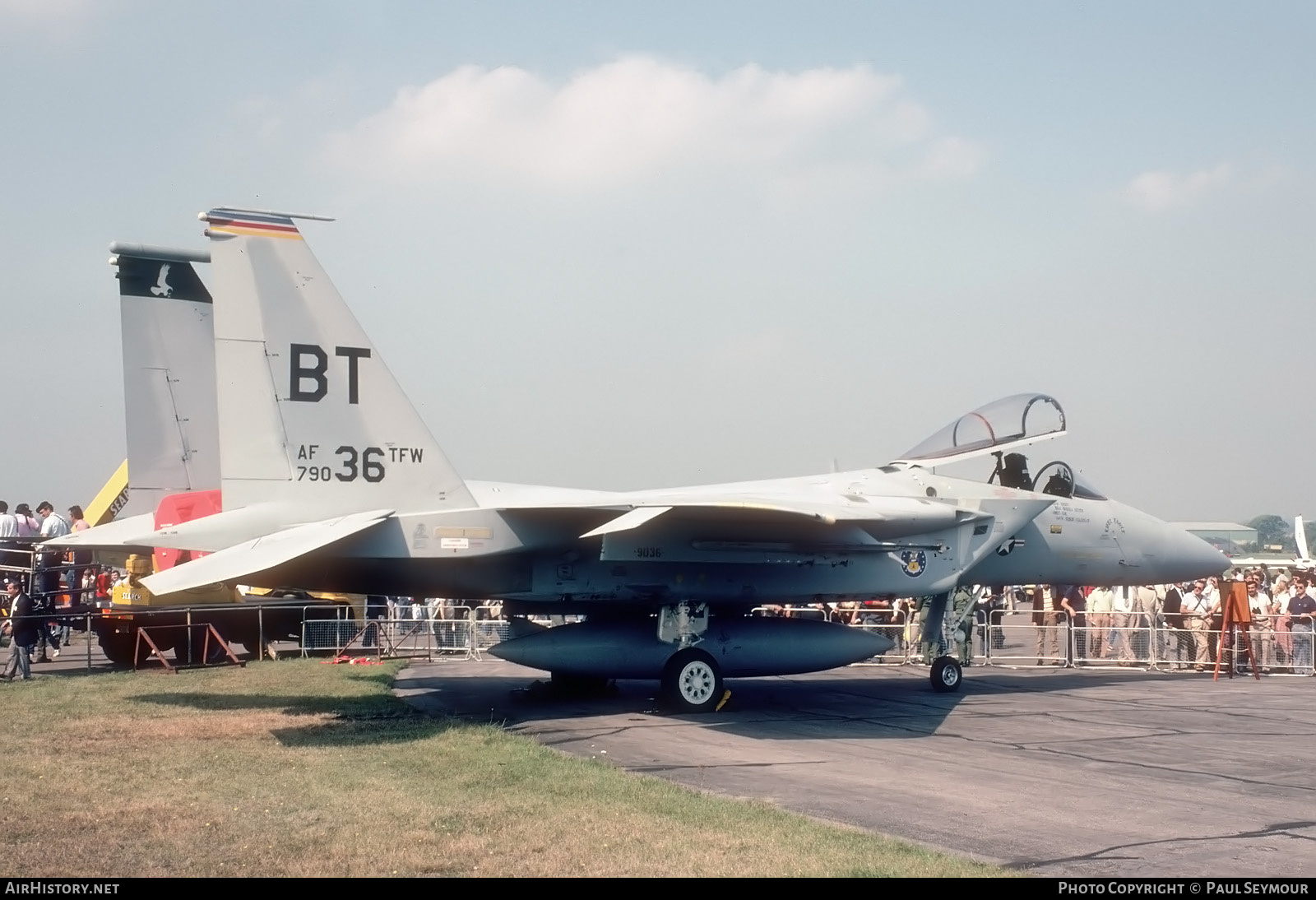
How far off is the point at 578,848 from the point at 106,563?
42.8ft

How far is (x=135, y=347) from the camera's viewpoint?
15.0 metres

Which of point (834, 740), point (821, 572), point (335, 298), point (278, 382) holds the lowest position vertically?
point (834, 740)

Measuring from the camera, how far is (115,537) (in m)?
11.9

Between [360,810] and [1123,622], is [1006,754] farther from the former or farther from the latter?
[1123,622]

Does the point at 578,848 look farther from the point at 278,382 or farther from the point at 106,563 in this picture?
the point at 106,563

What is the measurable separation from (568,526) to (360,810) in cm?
562

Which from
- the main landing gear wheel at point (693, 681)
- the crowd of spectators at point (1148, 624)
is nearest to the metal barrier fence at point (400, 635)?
the crowd of spectators at point (1148, 624)

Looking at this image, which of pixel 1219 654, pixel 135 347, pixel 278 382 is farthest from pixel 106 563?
pixel 1219 654

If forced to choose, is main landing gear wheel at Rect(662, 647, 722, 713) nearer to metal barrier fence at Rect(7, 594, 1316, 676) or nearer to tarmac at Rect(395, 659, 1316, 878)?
tarmac at Rect(395, 659, 1316, 878)

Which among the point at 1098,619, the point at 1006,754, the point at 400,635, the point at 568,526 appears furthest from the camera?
the point at 400,635

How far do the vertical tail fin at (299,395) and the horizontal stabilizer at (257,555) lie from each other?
0.63 metres

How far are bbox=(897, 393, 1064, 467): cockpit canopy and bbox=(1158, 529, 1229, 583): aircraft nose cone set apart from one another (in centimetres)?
277

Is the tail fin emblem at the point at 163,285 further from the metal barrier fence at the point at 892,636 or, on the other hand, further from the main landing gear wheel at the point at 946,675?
the main landing gear wheel at the point at 946,675

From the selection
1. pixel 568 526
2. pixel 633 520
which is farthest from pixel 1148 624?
pixel 633 520
